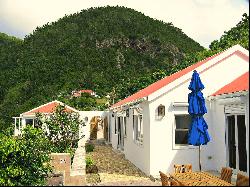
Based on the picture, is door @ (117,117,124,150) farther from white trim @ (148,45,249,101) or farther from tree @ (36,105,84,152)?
white trim @ (148,45,249,101)

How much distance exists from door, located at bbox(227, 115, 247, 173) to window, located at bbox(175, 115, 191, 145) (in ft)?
6.24

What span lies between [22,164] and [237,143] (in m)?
8.25

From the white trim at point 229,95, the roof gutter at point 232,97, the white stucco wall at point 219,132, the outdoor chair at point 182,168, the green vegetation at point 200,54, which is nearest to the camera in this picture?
the white trim at point 229,95

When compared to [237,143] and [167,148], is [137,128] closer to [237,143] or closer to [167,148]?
[167,148]

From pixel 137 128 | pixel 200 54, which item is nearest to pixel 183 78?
pixel 137 128

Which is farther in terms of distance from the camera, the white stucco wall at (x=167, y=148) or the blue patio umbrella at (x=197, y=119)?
the white stucco wall at (x=167, y=148)

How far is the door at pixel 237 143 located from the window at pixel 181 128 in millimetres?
1903

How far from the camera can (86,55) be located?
9250 cm

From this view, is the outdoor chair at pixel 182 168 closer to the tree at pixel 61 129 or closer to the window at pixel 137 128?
the window at pixel 137 128

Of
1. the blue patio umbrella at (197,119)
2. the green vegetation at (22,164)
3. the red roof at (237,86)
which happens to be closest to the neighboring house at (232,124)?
the red roof at (237,86)

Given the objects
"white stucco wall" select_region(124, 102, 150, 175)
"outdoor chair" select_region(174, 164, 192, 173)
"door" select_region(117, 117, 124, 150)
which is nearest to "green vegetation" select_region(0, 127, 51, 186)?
"white stucco wall" select_region(124, 102, 150, 175)

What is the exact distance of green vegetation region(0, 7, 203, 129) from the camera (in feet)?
280

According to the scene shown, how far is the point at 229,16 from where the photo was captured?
23062mm

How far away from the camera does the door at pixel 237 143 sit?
12344mm
